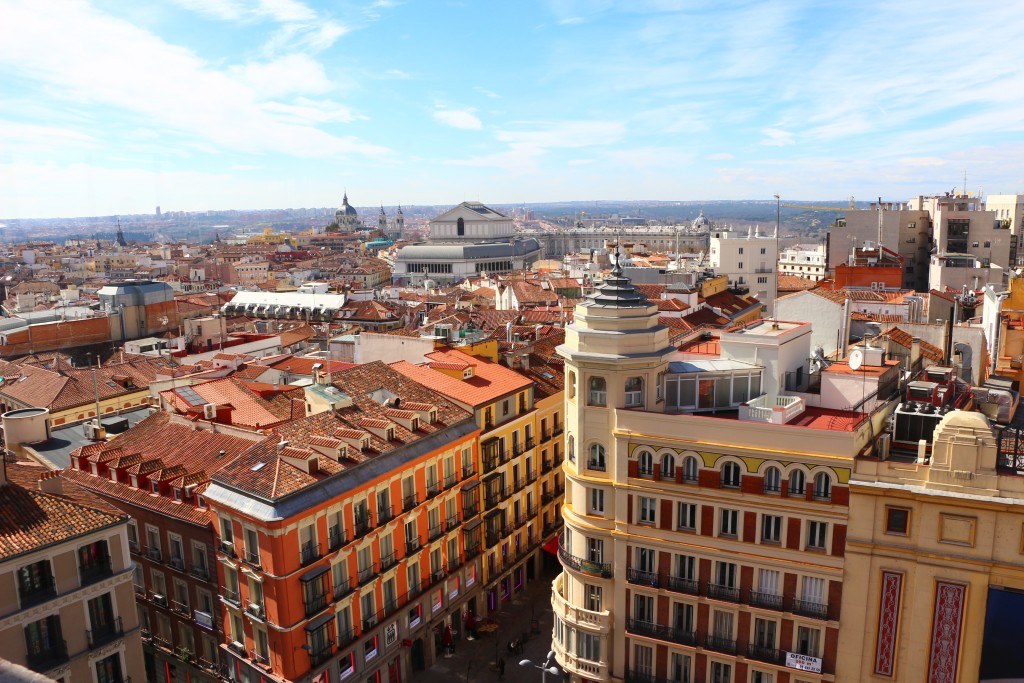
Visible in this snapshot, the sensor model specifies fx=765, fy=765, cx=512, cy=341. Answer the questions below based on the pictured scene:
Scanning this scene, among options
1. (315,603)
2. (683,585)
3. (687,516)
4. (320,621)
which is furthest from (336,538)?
(687,516)

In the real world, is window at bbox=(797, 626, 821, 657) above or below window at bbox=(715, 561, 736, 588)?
below

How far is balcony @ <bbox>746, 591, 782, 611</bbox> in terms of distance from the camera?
30.1 metres

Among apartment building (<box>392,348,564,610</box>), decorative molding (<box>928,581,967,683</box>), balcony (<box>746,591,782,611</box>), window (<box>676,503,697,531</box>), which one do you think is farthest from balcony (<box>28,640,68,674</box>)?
decorative molding (<box>928,581,967,683</box>)

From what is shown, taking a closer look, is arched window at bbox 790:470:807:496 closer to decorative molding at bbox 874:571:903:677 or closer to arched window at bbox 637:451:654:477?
decorative molding at bbox 874:571:903:677

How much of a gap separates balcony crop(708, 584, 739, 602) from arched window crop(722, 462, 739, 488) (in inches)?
168

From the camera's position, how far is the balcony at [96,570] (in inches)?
1083

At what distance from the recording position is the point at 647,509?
32.4 m

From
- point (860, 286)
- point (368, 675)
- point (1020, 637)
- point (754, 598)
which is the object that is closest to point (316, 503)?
point (368, 675)

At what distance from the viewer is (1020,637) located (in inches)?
1035

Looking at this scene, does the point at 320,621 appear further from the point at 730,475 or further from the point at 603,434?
the point at 730,475

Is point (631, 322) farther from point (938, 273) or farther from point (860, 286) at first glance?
point (938, 273)

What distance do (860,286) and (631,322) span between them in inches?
2134

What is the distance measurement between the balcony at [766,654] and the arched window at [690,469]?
7023 mm

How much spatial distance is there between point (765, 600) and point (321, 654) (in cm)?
1933
